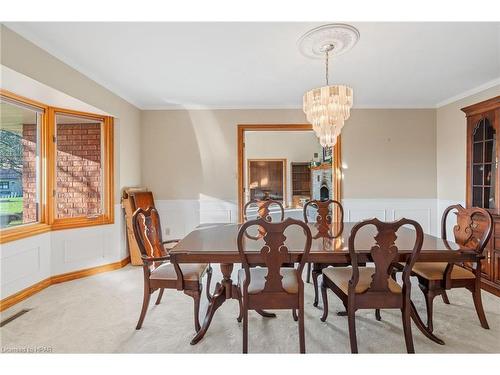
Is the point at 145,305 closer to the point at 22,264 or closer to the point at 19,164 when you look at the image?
the point at 22,264

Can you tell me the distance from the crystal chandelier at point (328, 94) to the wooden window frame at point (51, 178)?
8.86 ft

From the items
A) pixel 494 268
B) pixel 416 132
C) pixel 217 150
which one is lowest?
pixel 494 268

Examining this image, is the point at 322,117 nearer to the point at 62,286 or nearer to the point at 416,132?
the point at 416,132

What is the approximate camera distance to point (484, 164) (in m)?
2.91

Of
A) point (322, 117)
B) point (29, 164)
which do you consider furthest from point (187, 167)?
point (322, 117)

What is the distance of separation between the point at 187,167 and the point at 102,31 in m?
2.32

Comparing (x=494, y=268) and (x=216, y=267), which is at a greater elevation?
(x=494, y=268)

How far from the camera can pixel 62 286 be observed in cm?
292

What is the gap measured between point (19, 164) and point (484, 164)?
5.08 metres

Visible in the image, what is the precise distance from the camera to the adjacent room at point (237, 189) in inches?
71.9

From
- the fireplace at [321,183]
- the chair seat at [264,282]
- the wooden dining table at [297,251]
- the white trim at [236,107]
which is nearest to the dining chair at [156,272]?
the wooden dining table at [297,251]

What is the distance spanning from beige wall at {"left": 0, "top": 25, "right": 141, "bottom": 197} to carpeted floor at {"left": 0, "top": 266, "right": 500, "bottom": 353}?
1655 millimetres

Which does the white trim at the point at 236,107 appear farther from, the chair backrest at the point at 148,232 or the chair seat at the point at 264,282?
the chair seat at the point at 264,282

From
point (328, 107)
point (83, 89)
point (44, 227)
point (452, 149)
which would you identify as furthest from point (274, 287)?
point (452, 149)
